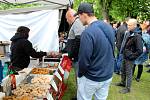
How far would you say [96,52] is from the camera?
18.7 feet

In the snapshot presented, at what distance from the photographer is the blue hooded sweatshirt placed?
559 centimetres

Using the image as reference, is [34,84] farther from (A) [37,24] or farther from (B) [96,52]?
(A) [37,24]

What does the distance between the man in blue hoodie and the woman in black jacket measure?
291cm

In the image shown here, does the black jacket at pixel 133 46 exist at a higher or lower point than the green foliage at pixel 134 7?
higher

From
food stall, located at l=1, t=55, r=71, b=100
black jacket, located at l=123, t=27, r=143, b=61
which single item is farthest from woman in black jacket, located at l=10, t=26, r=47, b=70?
black jacket, located at l=123, t=27, r=143, b=61

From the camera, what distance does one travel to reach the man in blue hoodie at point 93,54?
5.60 meters

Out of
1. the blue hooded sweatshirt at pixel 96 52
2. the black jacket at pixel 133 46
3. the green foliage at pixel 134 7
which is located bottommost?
the green foliage at pixel 134 7

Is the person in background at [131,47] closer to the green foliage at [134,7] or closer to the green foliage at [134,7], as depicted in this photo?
the green foliage at [134,7]

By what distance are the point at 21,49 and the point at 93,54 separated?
3.32m

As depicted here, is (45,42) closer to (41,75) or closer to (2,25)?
(2,25)

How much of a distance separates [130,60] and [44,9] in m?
2.71

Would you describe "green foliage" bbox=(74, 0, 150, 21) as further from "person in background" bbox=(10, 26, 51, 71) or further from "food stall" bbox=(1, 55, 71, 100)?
"food stall" bbox=(1, 55, 71, 100)

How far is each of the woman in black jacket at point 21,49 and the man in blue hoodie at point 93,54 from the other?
2.91 meters

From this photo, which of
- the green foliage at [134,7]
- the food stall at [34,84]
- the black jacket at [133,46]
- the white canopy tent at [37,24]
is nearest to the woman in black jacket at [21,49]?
the food stall at [34,84]
